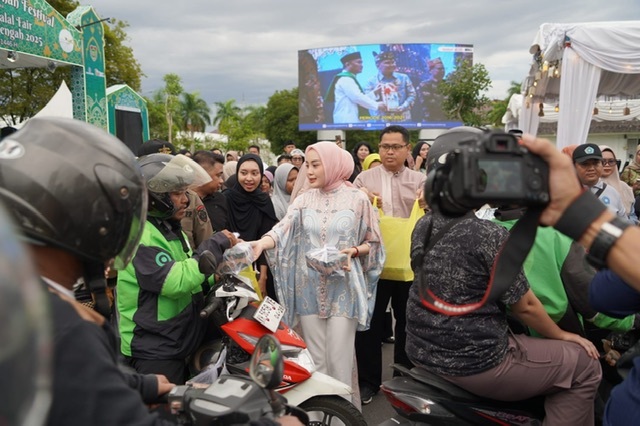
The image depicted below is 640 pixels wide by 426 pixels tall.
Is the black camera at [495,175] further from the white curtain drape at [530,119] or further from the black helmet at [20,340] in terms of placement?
the white curtain drape at [530,119]

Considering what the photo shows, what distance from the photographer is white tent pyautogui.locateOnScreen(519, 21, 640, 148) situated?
763cm

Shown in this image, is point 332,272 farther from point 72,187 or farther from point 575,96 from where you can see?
point 575,96

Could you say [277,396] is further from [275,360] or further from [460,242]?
[460,242]

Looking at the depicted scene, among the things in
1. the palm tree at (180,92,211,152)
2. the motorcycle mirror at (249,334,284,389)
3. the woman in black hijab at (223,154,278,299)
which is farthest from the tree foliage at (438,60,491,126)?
the palm tree at (180,92,211,152)

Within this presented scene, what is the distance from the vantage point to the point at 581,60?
8.00m

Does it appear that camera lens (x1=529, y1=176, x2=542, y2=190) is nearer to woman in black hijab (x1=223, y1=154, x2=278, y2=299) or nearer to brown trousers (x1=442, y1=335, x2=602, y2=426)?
brown trousers (x1=442, y1=335, x2=602, y2=426)

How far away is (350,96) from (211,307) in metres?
39.4

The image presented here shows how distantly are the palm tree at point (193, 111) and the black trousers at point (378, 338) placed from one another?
5364 cm

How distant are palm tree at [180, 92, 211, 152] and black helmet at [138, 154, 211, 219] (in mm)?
54579

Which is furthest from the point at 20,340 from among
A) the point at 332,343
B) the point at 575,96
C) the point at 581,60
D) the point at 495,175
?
the point at 575,96

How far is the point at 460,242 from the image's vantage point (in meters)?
2.33

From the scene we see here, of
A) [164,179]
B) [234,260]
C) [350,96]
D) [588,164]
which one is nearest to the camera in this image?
[164,179]

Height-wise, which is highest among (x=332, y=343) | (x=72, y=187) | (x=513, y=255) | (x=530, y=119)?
(x=530, y=119)

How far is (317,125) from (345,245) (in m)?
38.7
